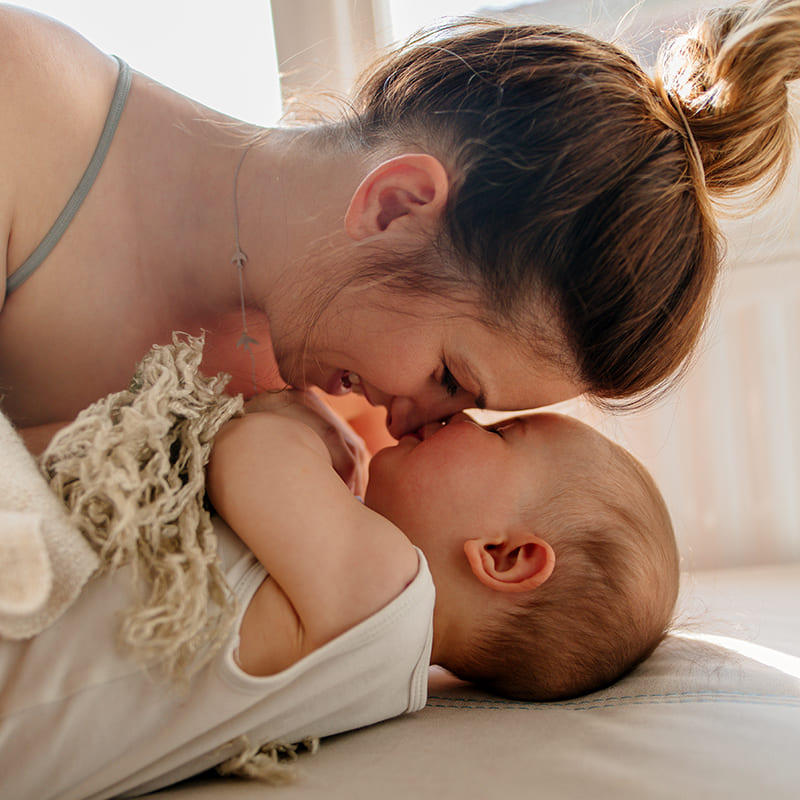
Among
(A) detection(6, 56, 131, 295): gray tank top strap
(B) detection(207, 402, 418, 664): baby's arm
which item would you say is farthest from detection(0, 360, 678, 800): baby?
(A) detection(6, 56, 131, 295): gray tank top strap

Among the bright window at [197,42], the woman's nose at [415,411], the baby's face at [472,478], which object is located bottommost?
the baby's face at [472,478]

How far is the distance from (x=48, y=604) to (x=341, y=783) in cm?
25

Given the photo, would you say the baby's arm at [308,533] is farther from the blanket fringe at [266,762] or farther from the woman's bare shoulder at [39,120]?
the woman's bare shoulder at [39,120]

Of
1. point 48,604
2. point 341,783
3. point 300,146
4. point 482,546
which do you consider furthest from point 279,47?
point 341,783

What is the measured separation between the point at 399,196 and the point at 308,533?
366mm

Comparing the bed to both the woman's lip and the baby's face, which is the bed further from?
the woman's lip

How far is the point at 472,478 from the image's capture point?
2.87 ft

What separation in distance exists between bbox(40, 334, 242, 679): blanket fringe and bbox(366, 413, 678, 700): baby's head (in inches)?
10.3

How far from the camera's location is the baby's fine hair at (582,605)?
2.74 feet

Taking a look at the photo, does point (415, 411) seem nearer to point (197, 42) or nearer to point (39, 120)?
point (39, 120)

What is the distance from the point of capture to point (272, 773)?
2.10ft

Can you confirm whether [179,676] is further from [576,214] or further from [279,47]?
[279,47]

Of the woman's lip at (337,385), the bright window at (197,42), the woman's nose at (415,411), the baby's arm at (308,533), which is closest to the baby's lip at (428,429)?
the woman's nose at (415,411)

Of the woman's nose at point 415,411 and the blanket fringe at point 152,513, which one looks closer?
the blanket fringe at point 152,513
